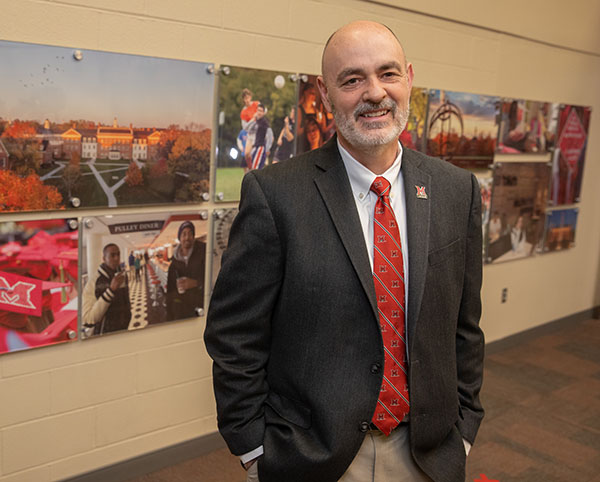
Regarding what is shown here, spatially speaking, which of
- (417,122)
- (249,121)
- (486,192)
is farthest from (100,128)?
(486,192)

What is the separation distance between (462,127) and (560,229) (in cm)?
151

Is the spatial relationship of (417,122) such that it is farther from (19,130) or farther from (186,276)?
(19,130)

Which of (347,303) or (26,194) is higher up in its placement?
(26,194)

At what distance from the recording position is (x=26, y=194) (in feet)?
7.51

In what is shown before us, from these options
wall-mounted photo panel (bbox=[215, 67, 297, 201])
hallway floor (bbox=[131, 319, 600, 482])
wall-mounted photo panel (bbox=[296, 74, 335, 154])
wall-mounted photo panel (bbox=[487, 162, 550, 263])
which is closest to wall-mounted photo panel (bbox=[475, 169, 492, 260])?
wall-mounted photo panel (bbox=[487, 162, 550, 263])

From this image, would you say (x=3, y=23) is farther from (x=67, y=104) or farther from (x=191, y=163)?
(x=191, y=163)

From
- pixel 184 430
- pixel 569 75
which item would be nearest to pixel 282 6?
pixel 184 430

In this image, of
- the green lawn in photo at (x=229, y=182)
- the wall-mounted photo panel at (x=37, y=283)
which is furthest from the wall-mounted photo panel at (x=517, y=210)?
the wall-mounted photo panel at (x=37, y=283)

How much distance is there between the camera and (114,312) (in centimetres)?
261

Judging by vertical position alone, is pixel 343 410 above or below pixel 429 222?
below

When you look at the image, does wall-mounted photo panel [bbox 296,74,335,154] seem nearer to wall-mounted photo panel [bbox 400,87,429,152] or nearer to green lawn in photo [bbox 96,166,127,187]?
wall-mounted photo panel [bbox 400,87,429,152]

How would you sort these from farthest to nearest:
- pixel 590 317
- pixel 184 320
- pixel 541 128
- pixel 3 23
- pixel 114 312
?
1. pixel 590 317
2. pixel 541 128
3. pixel 184 320
4. pixel 114 312
5. pixel 3 23

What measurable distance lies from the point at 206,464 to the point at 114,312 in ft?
2.87

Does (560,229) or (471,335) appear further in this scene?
(560,229)
